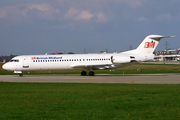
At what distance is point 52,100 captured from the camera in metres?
14.5

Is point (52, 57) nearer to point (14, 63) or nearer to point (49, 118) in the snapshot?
point (14, 63)

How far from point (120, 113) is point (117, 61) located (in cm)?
2857

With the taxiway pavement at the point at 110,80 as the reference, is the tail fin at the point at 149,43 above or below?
above

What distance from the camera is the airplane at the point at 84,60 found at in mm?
39312

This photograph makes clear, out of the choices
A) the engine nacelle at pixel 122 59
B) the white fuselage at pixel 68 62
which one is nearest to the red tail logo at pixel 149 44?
the white fuselage at pixel 68 62

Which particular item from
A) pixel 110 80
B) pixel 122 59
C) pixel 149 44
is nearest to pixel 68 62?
pixel 122 59

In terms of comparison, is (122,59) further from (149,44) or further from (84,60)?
(84,60)

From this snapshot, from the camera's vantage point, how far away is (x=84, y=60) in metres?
40.4

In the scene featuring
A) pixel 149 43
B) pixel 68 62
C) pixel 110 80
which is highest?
pixel 149 43

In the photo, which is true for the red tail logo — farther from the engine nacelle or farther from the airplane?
the engine nacelle

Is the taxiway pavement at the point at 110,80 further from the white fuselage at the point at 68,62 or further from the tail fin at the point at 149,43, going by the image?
the tail fin at the point at 149,43

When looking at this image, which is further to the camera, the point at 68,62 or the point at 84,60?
the point at 84,60

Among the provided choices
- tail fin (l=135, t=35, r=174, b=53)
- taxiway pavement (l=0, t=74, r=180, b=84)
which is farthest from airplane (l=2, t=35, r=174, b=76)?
taxiway pavement (l=0, t=74, r=180, b=84)

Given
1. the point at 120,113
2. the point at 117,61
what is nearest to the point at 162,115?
the point at 120,113
